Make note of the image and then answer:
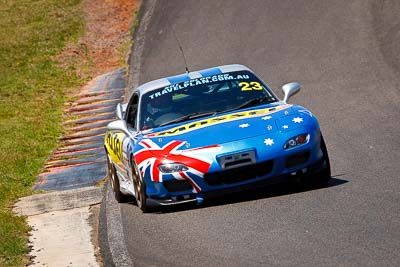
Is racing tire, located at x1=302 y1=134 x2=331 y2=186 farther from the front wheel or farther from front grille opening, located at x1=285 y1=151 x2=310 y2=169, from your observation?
front grille opening, located at x1=285 y1=151 x2=310 y2=169

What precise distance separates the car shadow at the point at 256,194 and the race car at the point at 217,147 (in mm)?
148

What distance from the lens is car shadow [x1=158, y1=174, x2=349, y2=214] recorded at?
1040 centimetres

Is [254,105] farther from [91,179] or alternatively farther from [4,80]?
[4,80]

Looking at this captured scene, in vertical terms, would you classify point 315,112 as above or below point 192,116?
below

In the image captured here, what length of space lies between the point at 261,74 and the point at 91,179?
6.92 metres

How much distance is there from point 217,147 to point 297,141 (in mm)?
758

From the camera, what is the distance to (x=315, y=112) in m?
16.2

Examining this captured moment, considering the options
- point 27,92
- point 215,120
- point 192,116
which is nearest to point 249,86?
point 192,116

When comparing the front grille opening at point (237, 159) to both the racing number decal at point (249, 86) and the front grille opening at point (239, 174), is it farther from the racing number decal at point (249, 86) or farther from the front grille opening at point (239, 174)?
the racing number decal at point (249, 86)

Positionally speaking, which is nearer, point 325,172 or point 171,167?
point 171,167

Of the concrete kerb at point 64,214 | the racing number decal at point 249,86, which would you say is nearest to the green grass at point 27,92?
the concrete kerb at point 64,214

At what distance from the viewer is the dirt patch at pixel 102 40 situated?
24000 millimetres

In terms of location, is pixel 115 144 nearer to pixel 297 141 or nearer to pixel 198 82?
pixel 198 82

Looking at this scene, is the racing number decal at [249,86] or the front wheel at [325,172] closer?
the front wheel at [325,172]
